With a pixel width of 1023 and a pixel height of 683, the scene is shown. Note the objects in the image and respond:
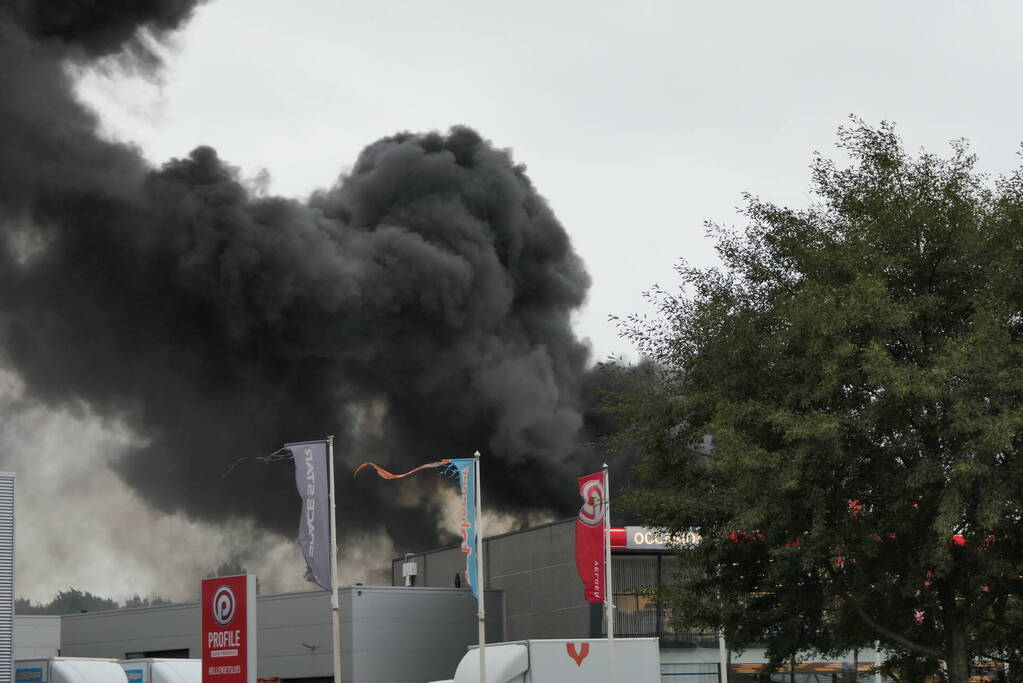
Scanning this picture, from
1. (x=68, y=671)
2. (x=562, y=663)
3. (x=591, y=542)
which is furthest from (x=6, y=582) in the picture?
(x=591, y=542)

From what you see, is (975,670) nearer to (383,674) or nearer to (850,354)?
(850,354)

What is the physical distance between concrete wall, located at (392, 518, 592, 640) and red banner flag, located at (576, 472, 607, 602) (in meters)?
14.3

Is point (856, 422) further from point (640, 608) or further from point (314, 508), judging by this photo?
point (640, 608)

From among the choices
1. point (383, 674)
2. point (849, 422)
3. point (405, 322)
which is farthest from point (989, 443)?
point (405, 322)

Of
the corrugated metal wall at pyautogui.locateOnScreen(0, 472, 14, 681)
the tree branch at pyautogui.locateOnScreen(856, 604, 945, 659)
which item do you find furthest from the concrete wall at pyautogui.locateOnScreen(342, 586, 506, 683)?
the tree branch at pyautogui.locateOnScreen(856, 604, 945, 659)

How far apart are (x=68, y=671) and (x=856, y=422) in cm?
2196

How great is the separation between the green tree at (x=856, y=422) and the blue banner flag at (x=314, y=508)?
619 cm

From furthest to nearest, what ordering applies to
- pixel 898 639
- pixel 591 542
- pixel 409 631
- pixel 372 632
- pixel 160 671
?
pixel 409 631
pixel 372 632
pixel 160 671
pixel 591 542
pixel 898 639

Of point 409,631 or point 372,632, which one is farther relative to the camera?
point 409,631

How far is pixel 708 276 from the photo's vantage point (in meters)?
28.5

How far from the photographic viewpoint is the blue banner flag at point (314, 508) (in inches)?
1082

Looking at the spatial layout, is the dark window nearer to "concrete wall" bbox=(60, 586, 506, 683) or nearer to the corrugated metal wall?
"concrete wall" bbox=(60, 586, 506, 683)

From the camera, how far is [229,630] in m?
22.2

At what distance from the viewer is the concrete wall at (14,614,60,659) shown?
193 ft
